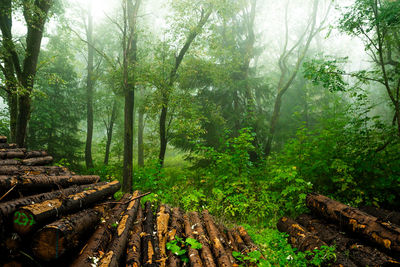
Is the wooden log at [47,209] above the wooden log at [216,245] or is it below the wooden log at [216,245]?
above

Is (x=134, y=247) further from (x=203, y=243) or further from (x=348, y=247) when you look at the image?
(x=348, y=247)

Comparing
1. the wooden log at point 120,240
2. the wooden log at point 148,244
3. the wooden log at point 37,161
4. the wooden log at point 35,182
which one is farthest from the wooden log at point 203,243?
the wooden log at point 37,161

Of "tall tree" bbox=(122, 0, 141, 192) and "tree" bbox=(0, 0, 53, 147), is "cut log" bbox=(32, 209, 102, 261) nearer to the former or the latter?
"tall tree" bbox=(122, 0, 141, 192)

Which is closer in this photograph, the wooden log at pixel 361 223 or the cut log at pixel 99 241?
the cut log at pixel 99 241

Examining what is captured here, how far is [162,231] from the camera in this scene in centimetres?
381

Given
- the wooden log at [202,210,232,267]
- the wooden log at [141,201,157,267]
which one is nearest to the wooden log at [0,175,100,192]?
the wooden log at [141,201,157,267]

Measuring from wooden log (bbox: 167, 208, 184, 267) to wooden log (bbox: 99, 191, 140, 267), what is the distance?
2.43 ft

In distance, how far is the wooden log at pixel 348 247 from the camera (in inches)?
148

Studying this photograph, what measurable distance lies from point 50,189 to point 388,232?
6552 mm

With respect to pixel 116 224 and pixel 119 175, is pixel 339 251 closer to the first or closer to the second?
pixel 116 224

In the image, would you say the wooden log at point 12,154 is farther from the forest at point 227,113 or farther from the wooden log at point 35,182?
the wooden log at point 35,182

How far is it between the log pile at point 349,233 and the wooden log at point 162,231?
3195 millimetres

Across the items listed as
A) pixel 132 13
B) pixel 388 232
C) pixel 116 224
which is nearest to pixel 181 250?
pixel 116 224

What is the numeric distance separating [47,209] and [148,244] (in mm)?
1562
